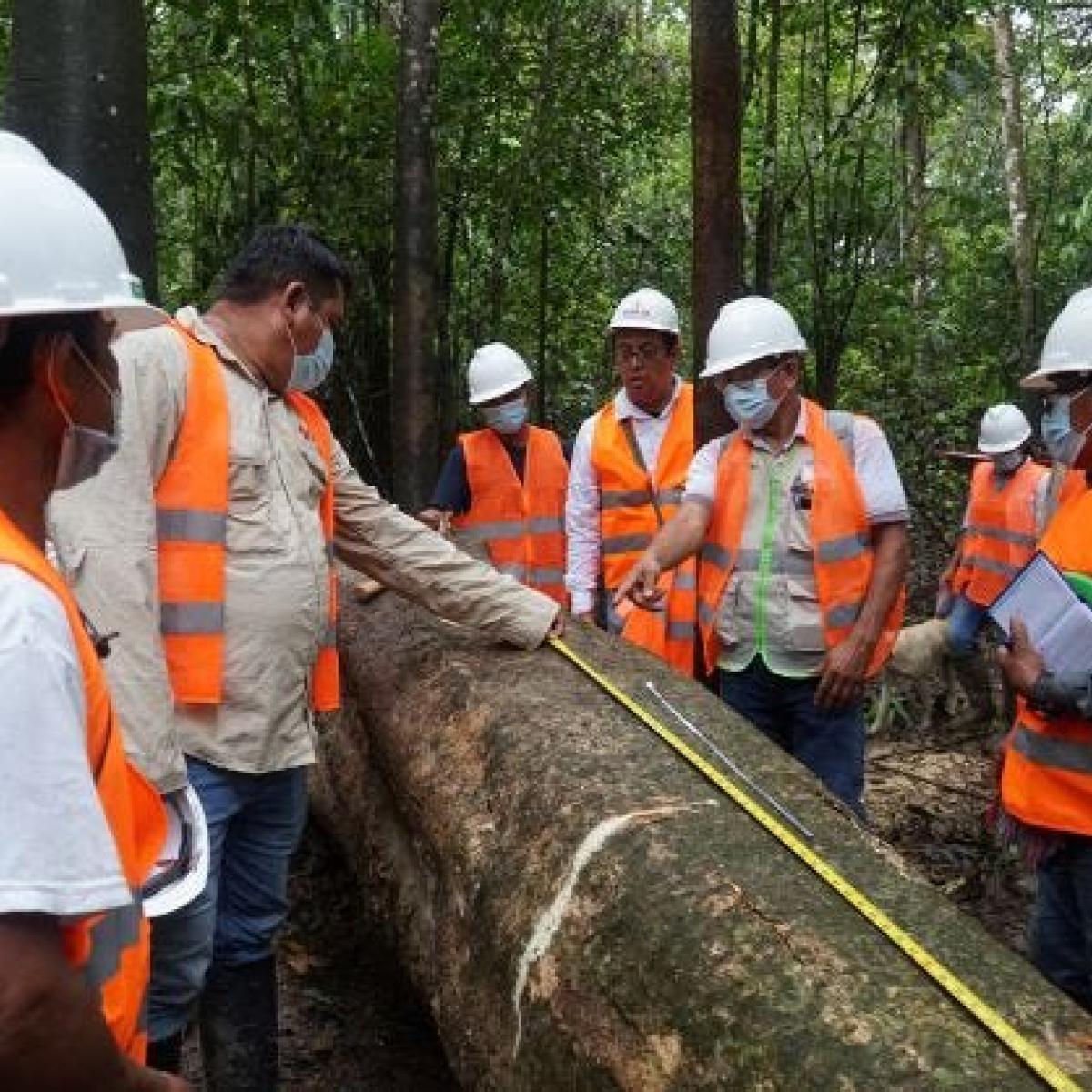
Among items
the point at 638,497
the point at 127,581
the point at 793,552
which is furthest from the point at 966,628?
the point at 127,581

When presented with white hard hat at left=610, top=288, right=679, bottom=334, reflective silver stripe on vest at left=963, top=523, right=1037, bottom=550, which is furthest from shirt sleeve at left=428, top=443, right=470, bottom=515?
reflective silver stripe on vest at left=963, top=523, right=1037, bottom=550

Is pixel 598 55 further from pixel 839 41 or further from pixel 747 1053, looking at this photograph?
pixel 747 1053

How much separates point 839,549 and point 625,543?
1.50m

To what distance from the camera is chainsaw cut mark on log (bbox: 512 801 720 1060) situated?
2559 millimetres

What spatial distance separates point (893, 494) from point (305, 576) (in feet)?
6.26

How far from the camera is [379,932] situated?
381 cm

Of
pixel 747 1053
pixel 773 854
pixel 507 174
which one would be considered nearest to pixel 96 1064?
pixel 747 1053

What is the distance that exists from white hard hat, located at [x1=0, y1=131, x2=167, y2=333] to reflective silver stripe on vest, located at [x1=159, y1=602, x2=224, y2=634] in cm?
131

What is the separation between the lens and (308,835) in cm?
525

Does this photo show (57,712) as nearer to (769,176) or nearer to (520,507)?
(520,507)

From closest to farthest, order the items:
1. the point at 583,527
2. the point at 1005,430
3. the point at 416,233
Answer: the point at 583,527 < the point at 416,233 < the point at 1005,430

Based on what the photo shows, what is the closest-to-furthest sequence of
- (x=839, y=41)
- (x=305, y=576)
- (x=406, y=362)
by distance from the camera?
1. (x=305, y=576)
2. (x=406, y=362)
3. (x=839, y=41)

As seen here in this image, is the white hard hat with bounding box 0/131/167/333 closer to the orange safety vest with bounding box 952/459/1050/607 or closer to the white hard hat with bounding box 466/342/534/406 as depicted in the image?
the white hard hat with bounding box 466/342/534/406

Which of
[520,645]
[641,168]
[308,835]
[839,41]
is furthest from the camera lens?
[641,168]
